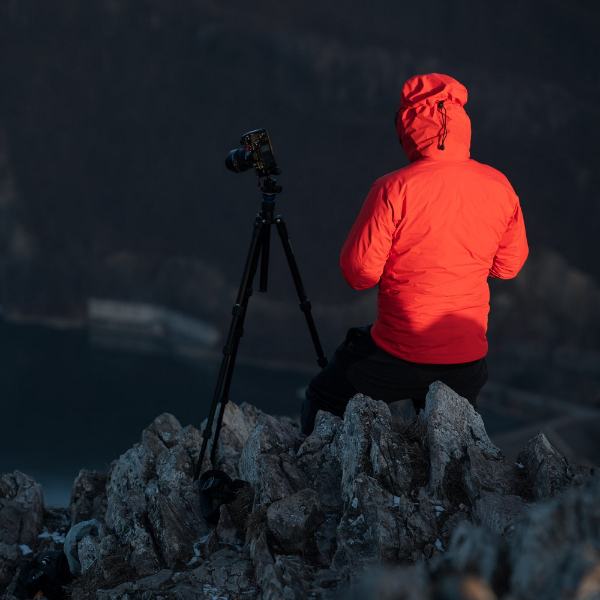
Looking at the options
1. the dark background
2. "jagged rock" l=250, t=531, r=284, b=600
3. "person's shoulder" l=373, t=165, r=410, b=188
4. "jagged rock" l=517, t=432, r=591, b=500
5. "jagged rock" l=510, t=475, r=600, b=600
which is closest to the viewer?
"jagged rock" l=510, t=475, r=600, b=600

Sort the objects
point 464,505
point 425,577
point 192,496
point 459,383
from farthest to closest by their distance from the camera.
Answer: point 192,496 < point 459,383 < point 464,505 < point 425,577

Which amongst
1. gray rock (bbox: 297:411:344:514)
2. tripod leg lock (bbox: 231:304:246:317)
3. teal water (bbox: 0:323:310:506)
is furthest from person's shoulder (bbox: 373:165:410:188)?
teal water (bbox: 0:323:310:506)

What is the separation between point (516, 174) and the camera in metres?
24.5

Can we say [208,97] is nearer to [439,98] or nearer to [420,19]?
[420,19]

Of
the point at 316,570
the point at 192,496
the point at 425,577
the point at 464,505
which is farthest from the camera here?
the point at 192,496

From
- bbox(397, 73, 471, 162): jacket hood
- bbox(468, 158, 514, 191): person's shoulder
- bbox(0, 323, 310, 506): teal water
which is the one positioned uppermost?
bbox(397, 73, 471, 162): jacket hood

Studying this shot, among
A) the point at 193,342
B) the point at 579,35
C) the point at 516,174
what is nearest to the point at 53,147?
the point at 193,342

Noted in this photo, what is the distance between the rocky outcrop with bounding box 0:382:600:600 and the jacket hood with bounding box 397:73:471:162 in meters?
1.11

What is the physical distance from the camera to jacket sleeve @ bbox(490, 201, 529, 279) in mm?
3199

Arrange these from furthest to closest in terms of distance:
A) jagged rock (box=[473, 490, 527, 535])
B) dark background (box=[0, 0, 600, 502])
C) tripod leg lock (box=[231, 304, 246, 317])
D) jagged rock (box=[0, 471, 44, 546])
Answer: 1. dark background (box=[0, 0, 600, 502])
2. jagged rock (box=[0, 471, 44, 546])
3. tripod leg lock (box=[231, 304, 246, 317])
4. jagged rock (box=[473, 490, 527, 535])

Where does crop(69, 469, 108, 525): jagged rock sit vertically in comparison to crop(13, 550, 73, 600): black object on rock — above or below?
below

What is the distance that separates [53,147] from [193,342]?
10247 millimetres

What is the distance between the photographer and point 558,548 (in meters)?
1.38

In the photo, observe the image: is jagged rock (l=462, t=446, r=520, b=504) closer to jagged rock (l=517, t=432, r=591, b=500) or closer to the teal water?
jagged rock (l=517, t=432, r=591, b=500)
